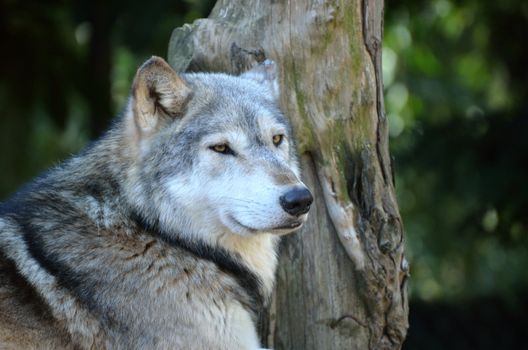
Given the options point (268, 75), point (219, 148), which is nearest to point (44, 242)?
point (219, 148)

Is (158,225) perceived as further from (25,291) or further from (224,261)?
(25,291)

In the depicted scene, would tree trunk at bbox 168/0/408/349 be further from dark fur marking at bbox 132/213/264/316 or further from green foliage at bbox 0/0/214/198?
green foliage at bbox 0/0/214/198

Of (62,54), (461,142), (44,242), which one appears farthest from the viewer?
(62,54)

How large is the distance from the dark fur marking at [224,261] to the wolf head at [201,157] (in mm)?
50

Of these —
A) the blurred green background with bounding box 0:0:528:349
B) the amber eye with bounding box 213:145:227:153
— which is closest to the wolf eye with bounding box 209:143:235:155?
the amber eye with bounding box 213:145:227:153

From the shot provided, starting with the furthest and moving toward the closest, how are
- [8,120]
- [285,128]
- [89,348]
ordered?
[8,120], [285,128], [89,348]

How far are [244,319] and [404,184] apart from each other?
278 inches

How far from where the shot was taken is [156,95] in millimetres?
4523

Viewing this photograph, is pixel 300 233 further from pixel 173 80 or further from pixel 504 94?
pixel 504 94

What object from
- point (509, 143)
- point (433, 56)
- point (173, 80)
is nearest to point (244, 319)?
point (173, 80)

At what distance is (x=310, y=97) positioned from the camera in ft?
16.3

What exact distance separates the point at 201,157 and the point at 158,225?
0.46 metres

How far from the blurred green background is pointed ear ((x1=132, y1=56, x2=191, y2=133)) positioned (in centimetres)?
365

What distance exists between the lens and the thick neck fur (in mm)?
4559
